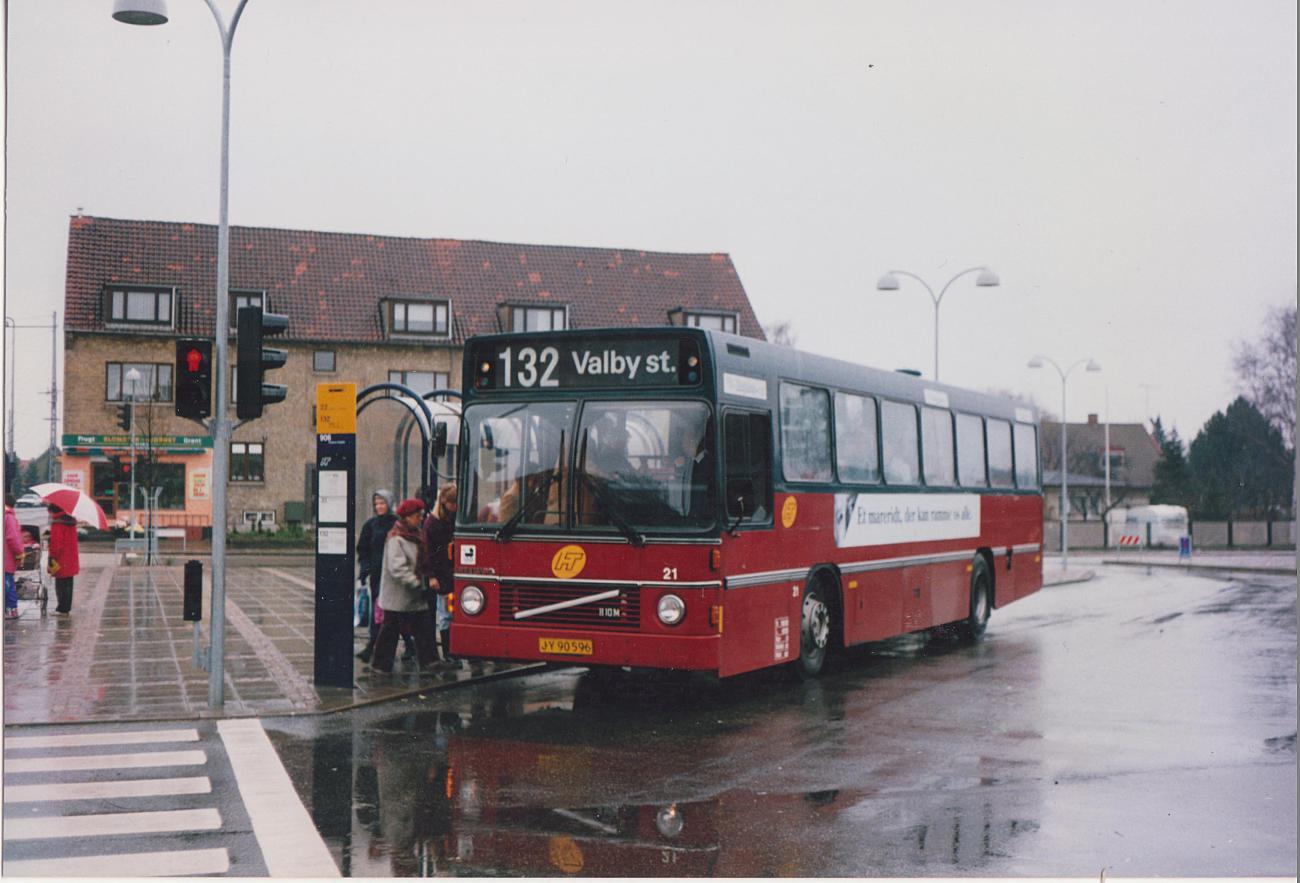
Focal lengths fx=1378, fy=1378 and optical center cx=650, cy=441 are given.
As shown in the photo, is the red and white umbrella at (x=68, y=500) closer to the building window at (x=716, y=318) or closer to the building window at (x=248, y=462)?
the building window at (x=248, y=462)

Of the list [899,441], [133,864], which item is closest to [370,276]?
[899,441]

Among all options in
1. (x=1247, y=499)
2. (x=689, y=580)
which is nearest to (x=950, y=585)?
(x=689, y=580)

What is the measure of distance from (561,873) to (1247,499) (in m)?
56.0

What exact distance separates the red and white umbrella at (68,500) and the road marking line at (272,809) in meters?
9.11

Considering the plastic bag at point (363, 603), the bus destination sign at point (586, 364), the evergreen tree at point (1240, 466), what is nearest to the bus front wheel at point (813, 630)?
the bus destination sign at point (586, 364)

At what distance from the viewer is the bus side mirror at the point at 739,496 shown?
Answer: 1128cm

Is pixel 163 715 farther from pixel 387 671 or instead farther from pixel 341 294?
pixel 341 294

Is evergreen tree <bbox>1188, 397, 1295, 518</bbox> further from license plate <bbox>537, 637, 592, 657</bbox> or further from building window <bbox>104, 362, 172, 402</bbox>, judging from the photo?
building window <bbox>104, 362, 172, 402</bbox>

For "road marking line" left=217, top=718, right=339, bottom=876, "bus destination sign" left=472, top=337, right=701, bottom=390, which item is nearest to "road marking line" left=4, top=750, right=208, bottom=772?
"road marking line" left=217, top=718, right=339, bottom=876

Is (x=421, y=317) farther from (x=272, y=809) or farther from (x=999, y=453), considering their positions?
(x=272, y=809)

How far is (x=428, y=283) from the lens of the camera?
177 feet

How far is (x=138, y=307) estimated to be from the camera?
48688 millimetres

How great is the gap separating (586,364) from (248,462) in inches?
1636

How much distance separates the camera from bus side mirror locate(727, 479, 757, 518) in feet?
37.0
